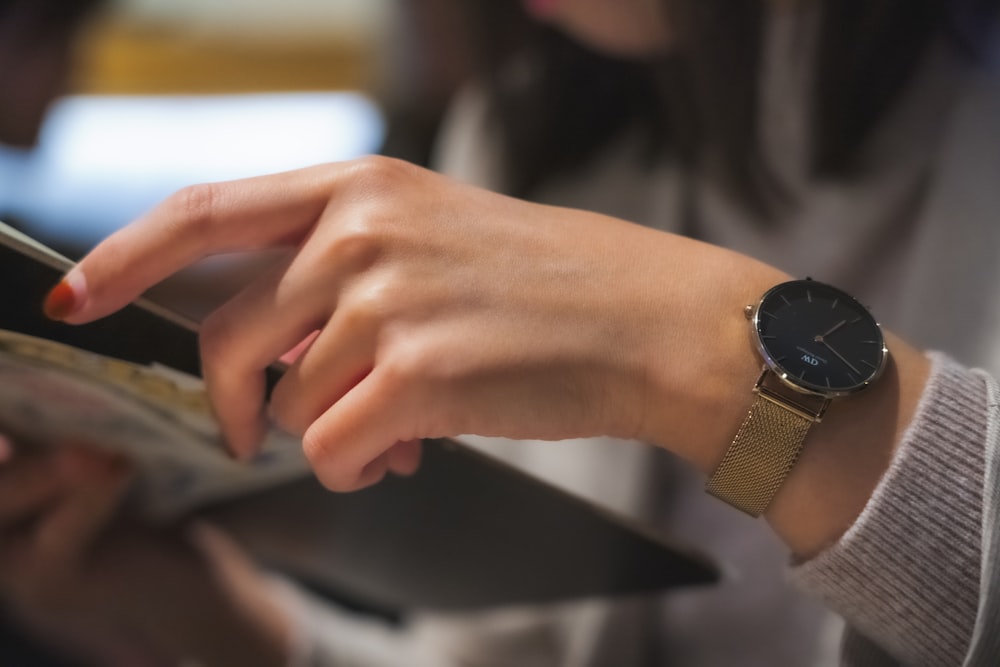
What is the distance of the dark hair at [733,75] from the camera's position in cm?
75

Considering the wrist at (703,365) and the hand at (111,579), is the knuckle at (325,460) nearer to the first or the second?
the wrist at (703,365)

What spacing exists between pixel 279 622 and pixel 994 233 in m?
0.80

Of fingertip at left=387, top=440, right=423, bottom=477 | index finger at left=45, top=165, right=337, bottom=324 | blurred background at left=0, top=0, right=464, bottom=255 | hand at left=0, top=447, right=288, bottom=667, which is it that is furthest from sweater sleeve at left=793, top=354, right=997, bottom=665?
blurred background at left=0, top=0, right=464, bottom=255

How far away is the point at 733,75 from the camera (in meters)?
0.78

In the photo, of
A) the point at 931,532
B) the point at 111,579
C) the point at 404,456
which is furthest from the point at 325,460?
the point at 111,579

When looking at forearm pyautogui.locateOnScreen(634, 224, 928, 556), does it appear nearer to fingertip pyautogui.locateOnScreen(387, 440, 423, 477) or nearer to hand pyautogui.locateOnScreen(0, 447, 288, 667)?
fingertip pyautogui.locateOnScreen(387, 440, 423, 477)

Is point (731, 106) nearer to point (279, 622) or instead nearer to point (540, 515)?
point (540, 515)

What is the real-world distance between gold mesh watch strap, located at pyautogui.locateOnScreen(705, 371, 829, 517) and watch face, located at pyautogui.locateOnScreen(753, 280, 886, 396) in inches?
0.5

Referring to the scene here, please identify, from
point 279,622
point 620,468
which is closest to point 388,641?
point 279,622

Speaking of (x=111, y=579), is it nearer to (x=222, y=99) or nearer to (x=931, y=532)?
(x=931, y=532)

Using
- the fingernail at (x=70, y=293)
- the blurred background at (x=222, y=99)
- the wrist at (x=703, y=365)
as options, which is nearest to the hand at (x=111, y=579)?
the fingernail at (x=70, y=293)

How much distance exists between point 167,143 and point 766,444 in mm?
2078

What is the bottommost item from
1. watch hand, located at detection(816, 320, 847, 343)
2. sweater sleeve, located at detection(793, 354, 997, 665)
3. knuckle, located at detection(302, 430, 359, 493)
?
knuckle, located at detection(302, 430, 359, 493)

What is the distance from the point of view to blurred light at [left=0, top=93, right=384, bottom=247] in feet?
6.09
